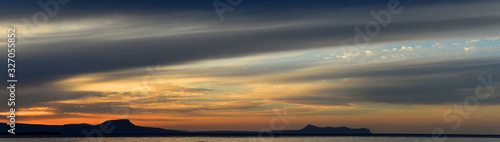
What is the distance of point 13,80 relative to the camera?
A: 5012cm

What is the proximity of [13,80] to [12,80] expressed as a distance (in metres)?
0.25

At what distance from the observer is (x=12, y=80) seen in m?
49.9
